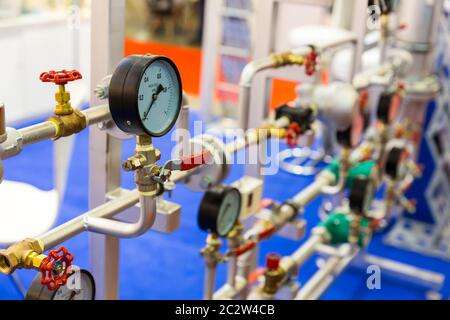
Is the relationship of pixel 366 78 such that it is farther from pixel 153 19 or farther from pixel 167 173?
pixel 153 19

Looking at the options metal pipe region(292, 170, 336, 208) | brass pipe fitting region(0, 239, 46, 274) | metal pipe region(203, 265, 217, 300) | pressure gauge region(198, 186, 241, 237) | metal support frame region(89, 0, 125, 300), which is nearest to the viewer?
brass pipe fitting region(0, 239, 46, 274)

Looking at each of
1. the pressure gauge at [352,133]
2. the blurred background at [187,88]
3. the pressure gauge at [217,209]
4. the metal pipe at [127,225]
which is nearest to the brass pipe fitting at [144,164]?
the metal pipe at [127,225]

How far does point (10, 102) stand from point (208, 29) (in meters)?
1.47

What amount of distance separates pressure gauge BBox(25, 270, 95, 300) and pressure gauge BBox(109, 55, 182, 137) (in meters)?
0.35

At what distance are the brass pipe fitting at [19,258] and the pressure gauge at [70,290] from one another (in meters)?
0.11

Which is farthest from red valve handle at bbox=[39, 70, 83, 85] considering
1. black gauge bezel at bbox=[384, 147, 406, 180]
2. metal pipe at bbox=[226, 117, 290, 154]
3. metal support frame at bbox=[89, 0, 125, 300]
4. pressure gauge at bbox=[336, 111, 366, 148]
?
black gauge bezel at bbox=[384, 147, 406, 180]

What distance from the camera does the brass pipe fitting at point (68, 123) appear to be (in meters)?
1.20

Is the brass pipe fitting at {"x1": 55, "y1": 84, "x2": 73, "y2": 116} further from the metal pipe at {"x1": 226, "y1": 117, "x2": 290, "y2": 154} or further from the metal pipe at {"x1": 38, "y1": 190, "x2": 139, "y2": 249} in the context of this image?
the metal pipe at {"x1": 226, "y1": 117, "x2": 290, "y2": 154}

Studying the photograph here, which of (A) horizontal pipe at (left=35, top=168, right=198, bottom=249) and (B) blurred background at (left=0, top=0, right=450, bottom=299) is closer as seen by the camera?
(A) horizontal pipe at (left=35, top=168, right=198, bottom=249)

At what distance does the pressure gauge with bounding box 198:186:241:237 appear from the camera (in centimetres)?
164

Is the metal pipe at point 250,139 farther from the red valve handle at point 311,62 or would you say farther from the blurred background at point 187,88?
the blurred background at point 187,88

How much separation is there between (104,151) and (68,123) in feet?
0.89

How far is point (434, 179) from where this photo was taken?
129 inches

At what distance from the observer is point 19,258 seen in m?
1.16
